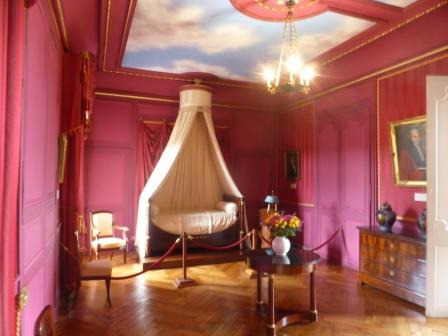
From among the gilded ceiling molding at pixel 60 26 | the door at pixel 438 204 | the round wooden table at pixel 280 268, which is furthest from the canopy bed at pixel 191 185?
the door at pixel 438 204

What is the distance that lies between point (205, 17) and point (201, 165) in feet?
8.91

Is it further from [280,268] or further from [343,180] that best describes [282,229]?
[343,180]

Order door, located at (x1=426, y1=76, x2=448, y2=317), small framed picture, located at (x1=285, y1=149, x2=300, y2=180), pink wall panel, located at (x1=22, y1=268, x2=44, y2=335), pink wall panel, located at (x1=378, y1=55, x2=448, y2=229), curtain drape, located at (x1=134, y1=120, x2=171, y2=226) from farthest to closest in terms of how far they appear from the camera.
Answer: small framed picture, located at (x1=285, y1=149, x2=300, y2=180), curtain drape, located at (x1=134, y1=120, x2=171, y2=226), pink wall panel, located at (x1=378, y1=55, x2=448, y2=229), door, located at (x1=426, y1=76, x2=448, y2=317), pink wall panel, located at (x1=22, y1=268, x2=44, y2=335)

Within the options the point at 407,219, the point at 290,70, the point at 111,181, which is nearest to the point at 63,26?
the point at 290,70

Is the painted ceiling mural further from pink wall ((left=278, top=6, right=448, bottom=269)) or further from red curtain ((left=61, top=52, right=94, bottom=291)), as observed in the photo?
red curtain ((left=61, top=52, right=94, bottom=291))

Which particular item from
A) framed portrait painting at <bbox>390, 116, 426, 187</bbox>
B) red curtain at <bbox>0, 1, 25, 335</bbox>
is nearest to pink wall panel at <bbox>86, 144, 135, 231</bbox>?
framed portrait painting at <bbox>390, 116, 426, 187</bbox>

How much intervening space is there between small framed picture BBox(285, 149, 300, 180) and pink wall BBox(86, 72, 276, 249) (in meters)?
0.52

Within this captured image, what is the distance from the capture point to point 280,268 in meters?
2.71

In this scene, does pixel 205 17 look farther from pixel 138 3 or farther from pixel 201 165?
pixel 201 165

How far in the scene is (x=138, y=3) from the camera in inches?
129

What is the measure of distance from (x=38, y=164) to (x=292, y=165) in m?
4.61

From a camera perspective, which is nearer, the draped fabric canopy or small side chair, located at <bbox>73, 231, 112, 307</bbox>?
small side chair, located at <bbox>73, 231, 112, 307</bbox>

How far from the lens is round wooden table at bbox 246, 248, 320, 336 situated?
273 centimetres

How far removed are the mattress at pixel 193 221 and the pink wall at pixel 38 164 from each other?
2.00 meters
